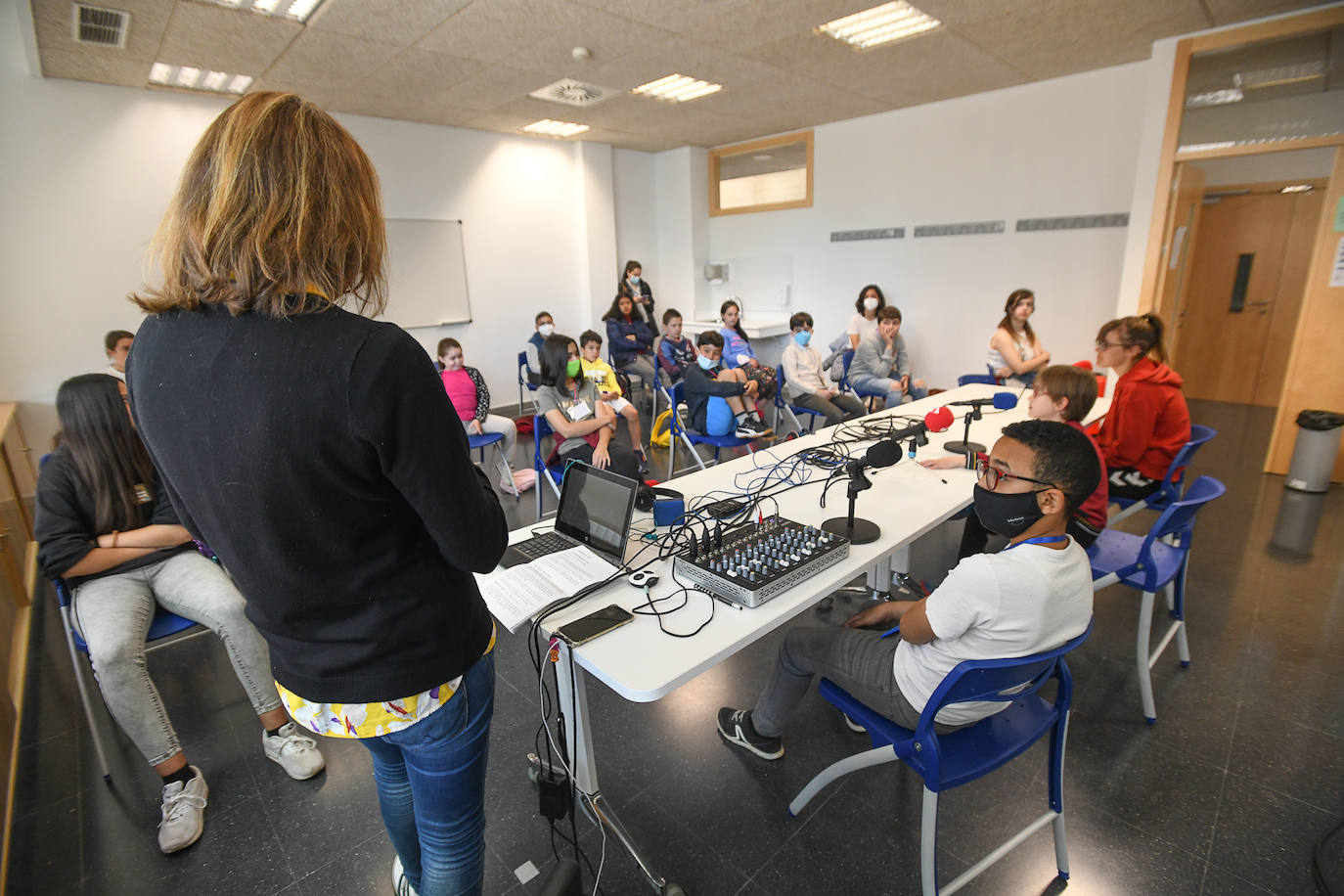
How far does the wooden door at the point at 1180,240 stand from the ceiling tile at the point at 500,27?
4.30 metres

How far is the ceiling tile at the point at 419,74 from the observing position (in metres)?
4.33

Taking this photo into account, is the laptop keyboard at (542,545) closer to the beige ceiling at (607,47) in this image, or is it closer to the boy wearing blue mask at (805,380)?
the beige ceiling at (607,47)

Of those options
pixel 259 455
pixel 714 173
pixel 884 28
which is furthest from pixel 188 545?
pixel 714 173

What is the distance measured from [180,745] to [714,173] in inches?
307

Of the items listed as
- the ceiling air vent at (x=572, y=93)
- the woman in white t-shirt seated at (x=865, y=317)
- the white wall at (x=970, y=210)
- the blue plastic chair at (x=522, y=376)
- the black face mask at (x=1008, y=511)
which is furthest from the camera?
the blue plastic chair at (x=522, y=376)

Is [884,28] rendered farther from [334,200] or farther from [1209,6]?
[334,200]

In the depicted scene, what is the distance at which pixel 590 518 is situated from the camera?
1.75 meters

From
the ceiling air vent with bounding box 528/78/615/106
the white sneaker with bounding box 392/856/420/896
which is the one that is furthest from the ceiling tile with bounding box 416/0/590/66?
the white sneaker with bounding box 392/856/420/896

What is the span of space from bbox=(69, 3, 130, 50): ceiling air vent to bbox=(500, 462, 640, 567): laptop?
4.04 metres

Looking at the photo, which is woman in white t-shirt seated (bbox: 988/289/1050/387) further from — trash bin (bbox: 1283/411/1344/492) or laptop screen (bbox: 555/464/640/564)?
laptop screen (bbox: 555/464/640/564)

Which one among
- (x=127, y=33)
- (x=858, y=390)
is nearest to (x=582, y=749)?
(x=858, y=390)

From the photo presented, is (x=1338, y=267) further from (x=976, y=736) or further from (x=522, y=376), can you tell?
(x=522, y=376)

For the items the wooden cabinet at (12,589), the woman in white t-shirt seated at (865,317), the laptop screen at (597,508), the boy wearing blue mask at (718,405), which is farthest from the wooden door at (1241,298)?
the wooden cabinet at (12,589)

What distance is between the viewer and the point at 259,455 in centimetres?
78
